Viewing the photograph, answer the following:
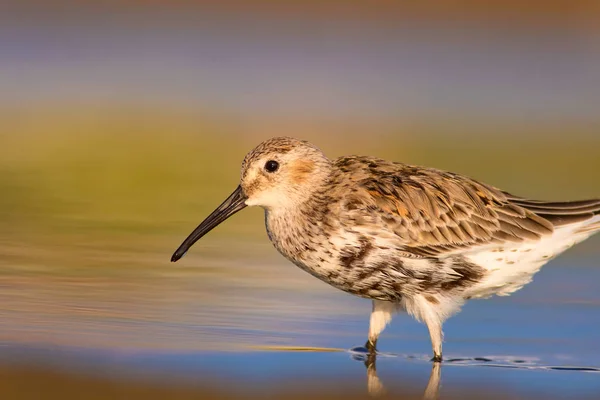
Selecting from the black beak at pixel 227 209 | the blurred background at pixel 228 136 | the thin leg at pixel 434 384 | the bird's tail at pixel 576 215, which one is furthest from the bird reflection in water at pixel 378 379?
the bird's tail at pixel 576 215

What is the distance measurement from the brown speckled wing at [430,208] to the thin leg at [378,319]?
0.54m

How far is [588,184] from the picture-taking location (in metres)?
17.2

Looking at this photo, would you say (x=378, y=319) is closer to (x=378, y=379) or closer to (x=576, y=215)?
(x=378, y=379)

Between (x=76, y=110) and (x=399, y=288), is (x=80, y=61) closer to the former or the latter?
(x=76, y=110)

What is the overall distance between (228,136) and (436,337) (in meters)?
10.2

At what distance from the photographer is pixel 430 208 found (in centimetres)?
1058

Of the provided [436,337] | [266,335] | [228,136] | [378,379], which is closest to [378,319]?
[436,337]

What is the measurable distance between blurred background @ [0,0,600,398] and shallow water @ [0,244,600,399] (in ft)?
0.12

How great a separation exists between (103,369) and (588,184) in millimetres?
9559

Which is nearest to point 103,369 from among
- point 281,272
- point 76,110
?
point 281,272

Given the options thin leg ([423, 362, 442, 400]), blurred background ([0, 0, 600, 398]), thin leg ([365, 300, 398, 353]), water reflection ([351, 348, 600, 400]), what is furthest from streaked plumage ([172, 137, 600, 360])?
blurred background ([0, 0, 600, 398])

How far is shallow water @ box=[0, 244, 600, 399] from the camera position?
29.7 feet

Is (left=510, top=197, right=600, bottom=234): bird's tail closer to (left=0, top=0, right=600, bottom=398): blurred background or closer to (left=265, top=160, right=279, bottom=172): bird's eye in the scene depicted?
(left=0, top=0, right=600, bottom=398): blurred background

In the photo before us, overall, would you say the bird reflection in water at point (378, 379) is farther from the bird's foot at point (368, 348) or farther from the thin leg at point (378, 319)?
the thin leg at point (378, 319)
